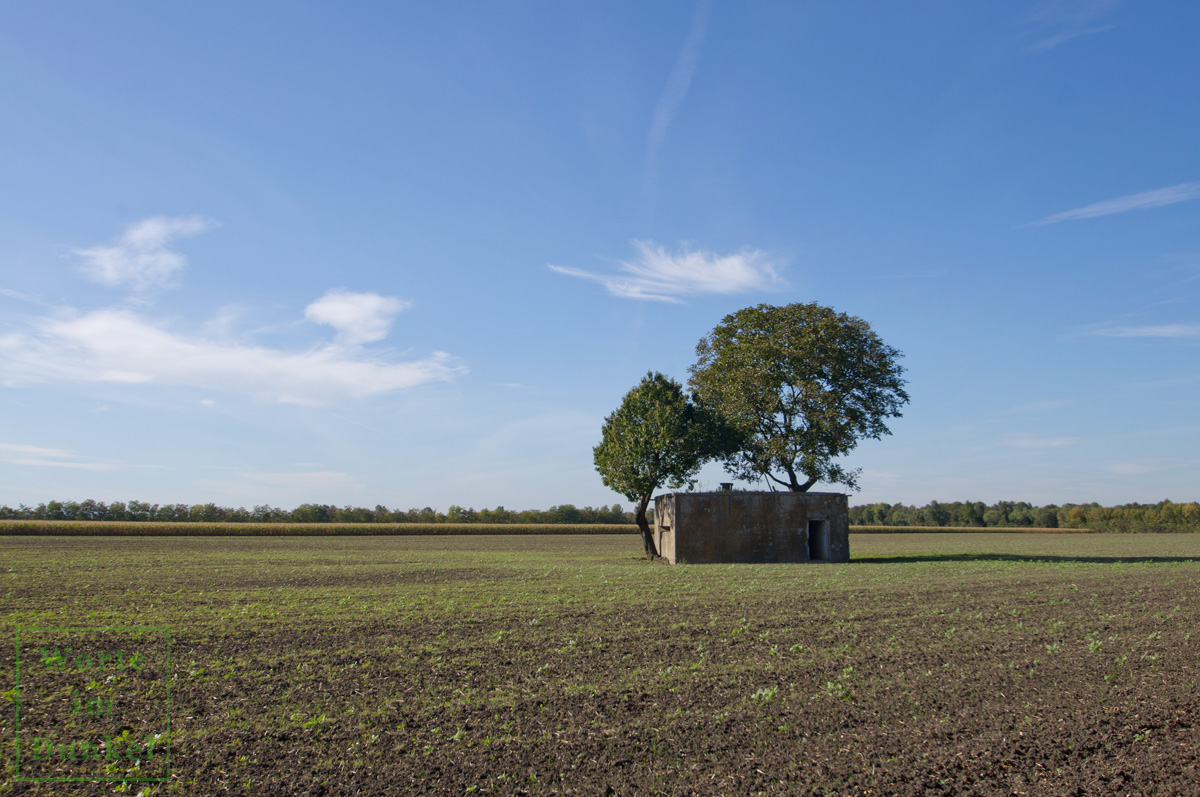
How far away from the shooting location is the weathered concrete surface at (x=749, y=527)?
37.6 meters

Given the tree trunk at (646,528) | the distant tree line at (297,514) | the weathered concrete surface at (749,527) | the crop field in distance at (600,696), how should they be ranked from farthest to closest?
the distant tree line at (297,514)
the tree trunk at (646,528)
the weathered concrete surface at (749,527)
the crop field in distance at (600,696)

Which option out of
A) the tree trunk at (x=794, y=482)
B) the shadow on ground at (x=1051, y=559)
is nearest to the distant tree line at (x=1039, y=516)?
the shadow on ground at (x=1051, y=559)

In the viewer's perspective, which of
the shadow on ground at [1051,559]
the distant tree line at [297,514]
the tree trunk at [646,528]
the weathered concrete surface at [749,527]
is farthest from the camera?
the distant tree line at [297,514]

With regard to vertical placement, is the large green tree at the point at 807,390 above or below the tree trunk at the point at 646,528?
above

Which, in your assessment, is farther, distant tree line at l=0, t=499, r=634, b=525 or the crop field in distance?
distant tree line at l=0, t=499, r=634, b=525

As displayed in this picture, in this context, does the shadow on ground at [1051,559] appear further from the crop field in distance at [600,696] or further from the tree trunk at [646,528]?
the crop field in distance at [600,696]

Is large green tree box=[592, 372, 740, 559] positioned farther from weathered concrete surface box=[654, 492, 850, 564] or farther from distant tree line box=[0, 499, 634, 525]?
distant tree line box=[0, 499, 634, 525]

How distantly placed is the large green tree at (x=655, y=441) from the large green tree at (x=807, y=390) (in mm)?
2535

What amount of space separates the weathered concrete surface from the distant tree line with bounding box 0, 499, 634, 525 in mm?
88788

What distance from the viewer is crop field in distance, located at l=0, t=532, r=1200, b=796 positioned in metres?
A: 7.21

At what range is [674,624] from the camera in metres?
15.4

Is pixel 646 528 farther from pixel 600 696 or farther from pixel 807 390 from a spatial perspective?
pixel 600 696

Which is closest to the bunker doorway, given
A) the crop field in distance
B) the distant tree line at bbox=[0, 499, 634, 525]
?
the crop field in distance

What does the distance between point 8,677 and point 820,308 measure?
4179cm
